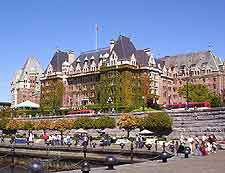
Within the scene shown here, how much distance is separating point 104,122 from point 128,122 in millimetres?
7041

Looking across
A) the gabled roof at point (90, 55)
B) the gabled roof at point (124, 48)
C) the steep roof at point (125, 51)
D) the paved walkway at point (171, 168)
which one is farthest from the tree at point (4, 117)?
the paved walkway at point (171, 168)

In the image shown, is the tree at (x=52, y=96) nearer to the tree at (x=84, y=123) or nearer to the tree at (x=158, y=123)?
the tree at (x=84, y=123)

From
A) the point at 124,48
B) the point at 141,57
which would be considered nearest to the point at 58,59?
the point at 124,48

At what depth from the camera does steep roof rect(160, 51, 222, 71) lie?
419ft

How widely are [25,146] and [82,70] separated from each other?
65.1 metres

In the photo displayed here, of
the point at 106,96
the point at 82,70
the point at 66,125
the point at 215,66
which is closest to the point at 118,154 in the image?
the point at 66,125

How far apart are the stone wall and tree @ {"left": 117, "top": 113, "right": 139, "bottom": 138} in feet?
19.5

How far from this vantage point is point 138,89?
106m

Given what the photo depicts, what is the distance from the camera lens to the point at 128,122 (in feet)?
238

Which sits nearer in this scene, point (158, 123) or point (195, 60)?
point (158, 123)

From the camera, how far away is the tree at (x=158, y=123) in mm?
68125

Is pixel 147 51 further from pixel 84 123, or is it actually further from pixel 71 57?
pixel 84 123

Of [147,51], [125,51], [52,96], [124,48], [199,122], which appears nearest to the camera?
[199,122]

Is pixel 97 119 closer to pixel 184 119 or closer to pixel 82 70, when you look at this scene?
pixel 184 119
